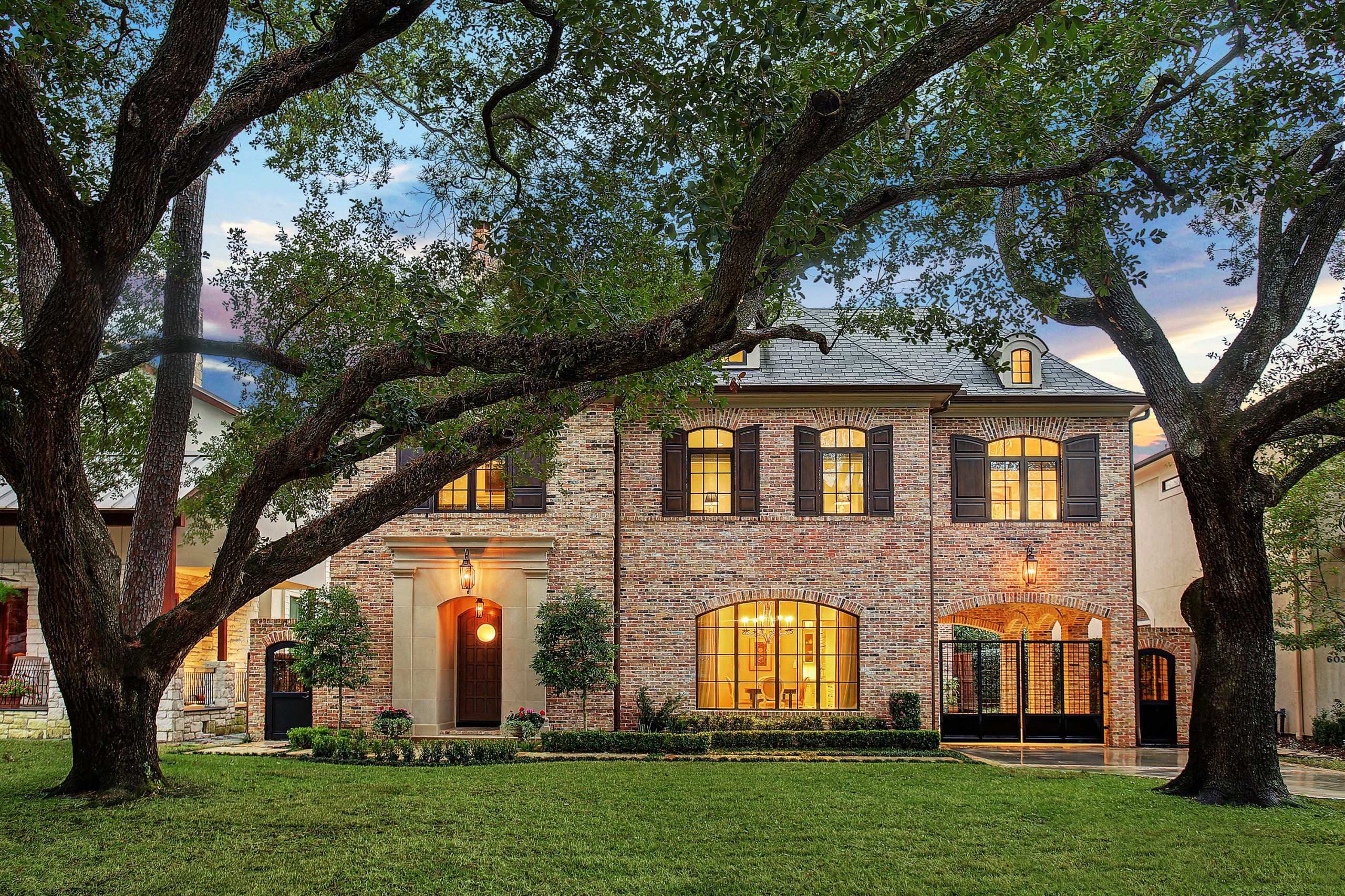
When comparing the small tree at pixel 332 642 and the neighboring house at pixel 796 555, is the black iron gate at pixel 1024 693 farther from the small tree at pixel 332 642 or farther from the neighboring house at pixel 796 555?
the small tree at pixel 332 642

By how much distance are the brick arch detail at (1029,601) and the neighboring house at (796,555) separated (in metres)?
0.04

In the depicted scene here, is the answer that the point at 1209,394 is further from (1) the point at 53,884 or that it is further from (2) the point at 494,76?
(1) the point at 53,884

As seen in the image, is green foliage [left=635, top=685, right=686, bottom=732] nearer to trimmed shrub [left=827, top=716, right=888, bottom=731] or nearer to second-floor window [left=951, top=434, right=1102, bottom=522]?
trimmed shrub [left=827, top=716, right=888, bottom=731]

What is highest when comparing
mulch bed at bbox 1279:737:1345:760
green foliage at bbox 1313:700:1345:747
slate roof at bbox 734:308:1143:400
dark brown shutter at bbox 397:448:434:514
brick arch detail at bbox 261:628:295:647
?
slate roof at bbox 734:308:1143:400

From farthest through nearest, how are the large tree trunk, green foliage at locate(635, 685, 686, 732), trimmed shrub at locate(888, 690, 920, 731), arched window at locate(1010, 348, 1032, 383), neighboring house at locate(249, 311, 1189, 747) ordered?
1. arched window at locate(1010, 348, 1032, 383)
2. neighboring house at locate(249, 311, 1189, 747)
3. green foliage at locate(635, 685, 686, 732)
4. trimmed shrub at locate(888, 690, 920, 731)
5. the large tree trunk

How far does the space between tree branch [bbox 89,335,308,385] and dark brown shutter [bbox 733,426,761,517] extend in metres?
8.52

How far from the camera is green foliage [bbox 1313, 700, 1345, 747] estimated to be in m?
17.0

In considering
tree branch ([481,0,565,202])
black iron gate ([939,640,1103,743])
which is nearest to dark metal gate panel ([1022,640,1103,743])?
A: black iron gate ([939,640,1103,743])

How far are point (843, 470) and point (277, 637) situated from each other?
403 inches

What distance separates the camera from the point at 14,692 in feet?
51.9

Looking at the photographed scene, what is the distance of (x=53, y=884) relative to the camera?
6145 millimetres

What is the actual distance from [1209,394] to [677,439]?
8.64 metres

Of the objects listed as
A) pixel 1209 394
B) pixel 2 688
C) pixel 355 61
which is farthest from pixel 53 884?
pixel 2 688

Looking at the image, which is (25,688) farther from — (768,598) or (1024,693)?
(1024,693)
